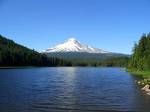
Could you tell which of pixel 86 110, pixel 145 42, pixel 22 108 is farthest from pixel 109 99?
pixel 145 42

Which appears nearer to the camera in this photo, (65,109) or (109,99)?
(65,109)

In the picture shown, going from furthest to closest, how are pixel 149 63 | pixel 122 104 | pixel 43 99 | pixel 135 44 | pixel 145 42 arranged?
1. pixel 135 44
2. pixel 145 42
3. pixel 149 63
4. pixel 43 99
5. pixel 122 104

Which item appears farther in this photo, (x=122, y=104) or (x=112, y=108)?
(x=122, y=104)

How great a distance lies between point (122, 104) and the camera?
1608 inches

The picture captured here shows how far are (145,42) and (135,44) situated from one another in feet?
71.8

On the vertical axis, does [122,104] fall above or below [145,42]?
below

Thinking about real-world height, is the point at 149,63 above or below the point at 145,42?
below

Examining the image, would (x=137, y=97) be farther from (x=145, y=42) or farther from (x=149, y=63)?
(x=145, y=42)

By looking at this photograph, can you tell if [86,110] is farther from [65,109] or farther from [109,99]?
[109,99]

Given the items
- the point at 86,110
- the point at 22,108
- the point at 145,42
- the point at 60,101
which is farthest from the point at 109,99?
the point at 145,42

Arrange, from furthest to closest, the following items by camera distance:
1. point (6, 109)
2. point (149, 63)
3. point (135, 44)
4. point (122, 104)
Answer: point (135, 44)
point (149, 63)
point (122, 104)
point (6, 109)

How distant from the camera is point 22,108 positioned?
36.9 m

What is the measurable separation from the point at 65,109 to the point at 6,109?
5755 millimetres

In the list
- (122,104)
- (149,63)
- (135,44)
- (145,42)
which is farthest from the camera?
(135,44)
